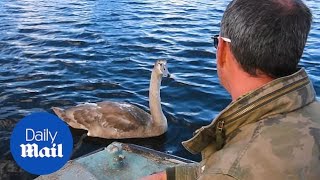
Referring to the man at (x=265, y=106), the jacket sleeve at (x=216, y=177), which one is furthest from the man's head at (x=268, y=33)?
the jacket sleeve at (x=216, y=177)

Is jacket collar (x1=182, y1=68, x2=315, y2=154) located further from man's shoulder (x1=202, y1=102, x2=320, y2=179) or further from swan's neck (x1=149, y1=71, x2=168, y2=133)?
swan's neck (x1=149, y1=71, x2=168, y2=133)

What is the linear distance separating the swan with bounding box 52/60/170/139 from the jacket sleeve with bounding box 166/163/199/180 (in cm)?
471

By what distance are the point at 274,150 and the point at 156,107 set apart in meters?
6.32

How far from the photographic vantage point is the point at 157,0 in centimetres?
2180

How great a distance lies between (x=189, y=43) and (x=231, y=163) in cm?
1222

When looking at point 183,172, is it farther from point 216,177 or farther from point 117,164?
point 117,164

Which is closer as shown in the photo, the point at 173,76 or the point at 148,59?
the point at 173,76

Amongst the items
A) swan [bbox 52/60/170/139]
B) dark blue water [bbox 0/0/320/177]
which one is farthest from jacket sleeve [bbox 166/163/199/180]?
swan [bbox 52/60/170/139]

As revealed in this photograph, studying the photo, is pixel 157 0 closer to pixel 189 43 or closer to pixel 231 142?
pixel 189 43

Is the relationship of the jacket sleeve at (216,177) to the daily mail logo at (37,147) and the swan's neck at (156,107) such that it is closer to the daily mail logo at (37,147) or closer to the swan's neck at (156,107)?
the daily mail logo at (37,147)

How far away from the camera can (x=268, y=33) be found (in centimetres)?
246

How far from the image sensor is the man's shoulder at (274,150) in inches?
91.9

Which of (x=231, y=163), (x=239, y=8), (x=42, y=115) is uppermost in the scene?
(x=239, y=8)

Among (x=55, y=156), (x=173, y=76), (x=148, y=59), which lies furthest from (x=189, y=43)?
(x=55, y=156)
